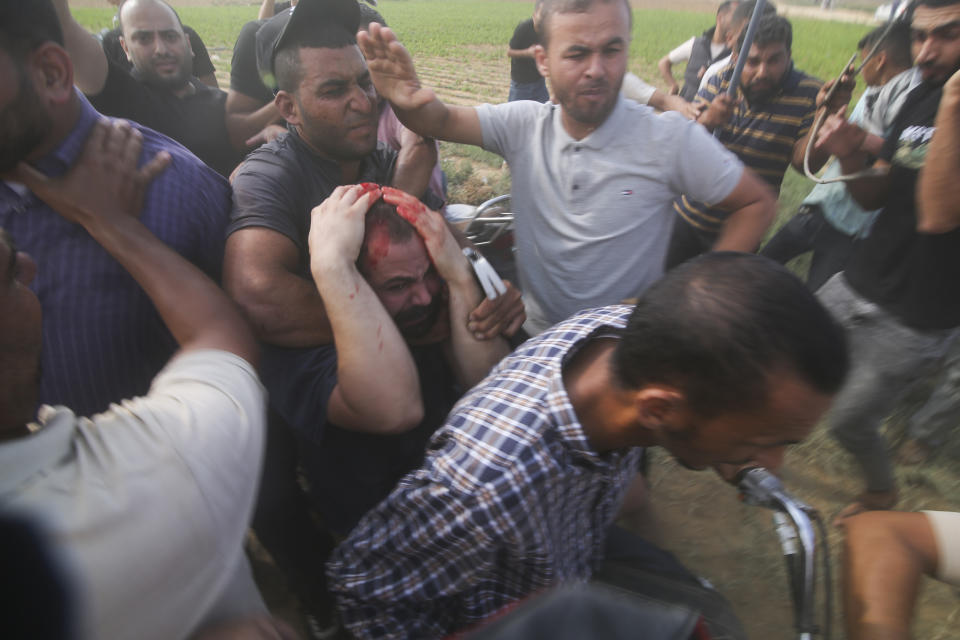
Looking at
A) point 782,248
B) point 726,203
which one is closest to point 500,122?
point 726,203

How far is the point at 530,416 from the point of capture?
123cm

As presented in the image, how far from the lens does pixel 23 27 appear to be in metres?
1.18

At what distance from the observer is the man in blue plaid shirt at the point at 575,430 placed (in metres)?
1.07

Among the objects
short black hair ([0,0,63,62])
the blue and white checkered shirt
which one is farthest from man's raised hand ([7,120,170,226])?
the blue and white checkered shirt

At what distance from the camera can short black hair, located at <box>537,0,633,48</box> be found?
81.4 inches

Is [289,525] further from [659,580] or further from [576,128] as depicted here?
[576,128]

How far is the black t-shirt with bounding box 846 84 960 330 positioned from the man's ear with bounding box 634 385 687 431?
1549 millimetres

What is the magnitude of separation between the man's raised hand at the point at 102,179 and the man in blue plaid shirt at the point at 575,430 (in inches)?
39.8

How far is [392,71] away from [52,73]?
3.80 ft

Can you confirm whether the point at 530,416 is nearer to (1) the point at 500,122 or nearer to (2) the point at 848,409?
(1) the point at 500,122

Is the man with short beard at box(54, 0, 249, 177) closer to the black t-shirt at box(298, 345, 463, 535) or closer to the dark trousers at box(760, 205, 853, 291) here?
the black t-shirt at box(298, 345, 463, 535)

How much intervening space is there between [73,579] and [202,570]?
0.64 ft

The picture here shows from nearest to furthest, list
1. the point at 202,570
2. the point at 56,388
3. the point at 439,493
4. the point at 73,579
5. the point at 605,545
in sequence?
the point at 73,579 → the point at 202,570 → the point at 439,493 → the point at 56,388 → the point at 605,545

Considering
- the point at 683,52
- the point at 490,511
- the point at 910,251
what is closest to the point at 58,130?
the point at 490,511
